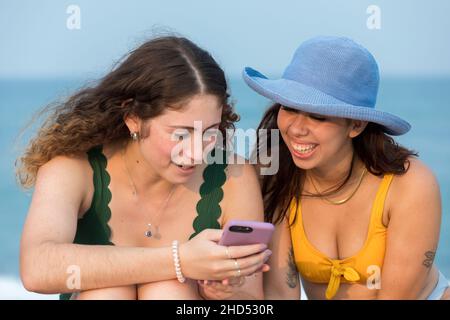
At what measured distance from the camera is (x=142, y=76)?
3.41 m

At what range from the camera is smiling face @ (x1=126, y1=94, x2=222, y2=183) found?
10.9ft

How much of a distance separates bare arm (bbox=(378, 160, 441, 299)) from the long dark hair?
135 mm

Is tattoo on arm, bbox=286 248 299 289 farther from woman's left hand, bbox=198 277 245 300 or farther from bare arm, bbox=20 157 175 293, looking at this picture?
bare arm, bbox=20 157 175 293

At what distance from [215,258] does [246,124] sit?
10.1 meters

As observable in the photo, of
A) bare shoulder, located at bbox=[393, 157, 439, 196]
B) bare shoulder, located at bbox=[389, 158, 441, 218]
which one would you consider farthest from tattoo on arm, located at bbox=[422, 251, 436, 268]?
bare shoulder, located at bbox=[393, 157, 439, 196]

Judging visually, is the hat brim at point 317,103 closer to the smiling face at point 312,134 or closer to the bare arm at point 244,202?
the smiling face at point 312,134

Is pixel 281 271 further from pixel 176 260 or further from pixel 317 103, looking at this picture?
pixel 317 103

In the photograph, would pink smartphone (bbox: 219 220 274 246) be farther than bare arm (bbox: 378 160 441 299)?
No

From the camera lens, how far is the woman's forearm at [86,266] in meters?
3.21

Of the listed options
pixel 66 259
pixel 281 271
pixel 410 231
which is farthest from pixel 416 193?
pixel 66 259

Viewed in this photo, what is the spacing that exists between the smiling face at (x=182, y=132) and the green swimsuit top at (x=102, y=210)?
28cm

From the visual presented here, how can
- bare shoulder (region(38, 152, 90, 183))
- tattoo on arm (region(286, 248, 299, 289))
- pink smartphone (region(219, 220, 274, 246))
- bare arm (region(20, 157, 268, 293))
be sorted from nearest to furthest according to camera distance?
pink smartphone (region(219, 220, 274, 246)) < bare arm (region(20, 157, 268, 293)) < bare shoulder (region(38, 152, 90, 183)) < tattoo on arm (region(286, 248, 299, 289))
